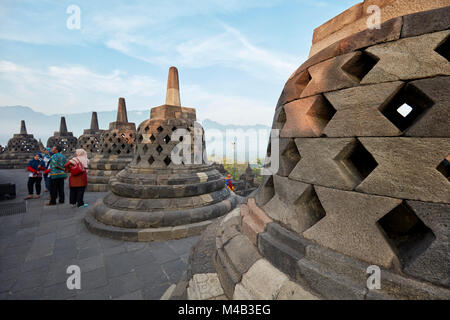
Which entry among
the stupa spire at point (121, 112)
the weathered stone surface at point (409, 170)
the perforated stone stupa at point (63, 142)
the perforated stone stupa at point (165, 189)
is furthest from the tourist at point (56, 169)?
the perforated stone stupa at point (63, 142)

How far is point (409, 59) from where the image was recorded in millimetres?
1083

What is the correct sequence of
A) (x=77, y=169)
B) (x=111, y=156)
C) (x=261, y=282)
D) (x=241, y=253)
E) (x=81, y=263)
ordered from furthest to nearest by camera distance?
(x=111, y=156) < (x=77, y=169) < (x=81, y=263) < (x=241, y=253) < (x=261, y=282)

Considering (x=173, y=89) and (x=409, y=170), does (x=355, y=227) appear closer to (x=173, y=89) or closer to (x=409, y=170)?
(x=409, y=170)

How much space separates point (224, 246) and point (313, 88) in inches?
64.5

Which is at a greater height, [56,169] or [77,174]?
[56,169]

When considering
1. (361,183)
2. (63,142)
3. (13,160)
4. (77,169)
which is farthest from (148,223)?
(13,160)

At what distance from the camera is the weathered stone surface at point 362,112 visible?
1130 mm

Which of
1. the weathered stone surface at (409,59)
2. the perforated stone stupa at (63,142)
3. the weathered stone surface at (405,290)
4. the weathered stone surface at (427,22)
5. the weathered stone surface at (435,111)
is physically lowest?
the weathered stone surface at (405,290)

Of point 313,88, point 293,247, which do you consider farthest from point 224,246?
point 313,88

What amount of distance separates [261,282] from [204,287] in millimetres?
565

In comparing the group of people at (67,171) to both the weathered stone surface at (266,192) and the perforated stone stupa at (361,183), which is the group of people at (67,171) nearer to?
the perforated stone stupa at (361,183)

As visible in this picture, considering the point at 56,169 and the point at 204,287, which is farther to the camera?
the point at 56,169

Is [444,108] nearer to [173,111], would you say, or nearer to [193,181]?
[193,181]

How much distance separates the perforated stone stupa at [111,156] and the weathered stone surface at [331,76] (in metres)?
9.33
